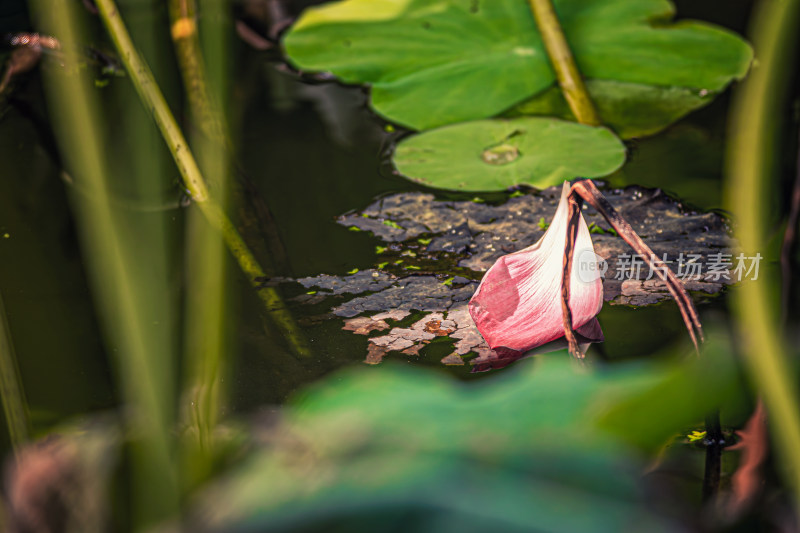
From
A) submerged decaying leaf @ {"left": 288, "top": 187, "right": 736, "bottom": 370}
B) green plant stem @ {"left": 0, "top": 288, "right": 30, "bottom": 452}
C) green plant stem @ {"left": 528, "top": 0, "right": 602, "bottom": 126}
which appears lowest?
submerged decaying leaf @ {"left": 288, "top": 187, "right": 736, "bottom": 370}

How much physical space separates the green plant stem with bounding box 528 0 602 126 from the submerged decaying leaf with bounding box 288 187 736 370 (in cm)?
28

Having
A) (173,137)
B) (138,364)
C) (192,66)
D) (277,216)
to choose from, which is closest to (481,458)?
(138,364)

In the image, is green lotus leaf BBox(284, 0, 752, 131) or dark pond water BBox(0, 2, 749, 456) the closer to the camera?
dark pond water BBox(0, 2, 749, 456)

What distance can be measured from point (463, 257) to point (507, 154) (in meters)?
0.27

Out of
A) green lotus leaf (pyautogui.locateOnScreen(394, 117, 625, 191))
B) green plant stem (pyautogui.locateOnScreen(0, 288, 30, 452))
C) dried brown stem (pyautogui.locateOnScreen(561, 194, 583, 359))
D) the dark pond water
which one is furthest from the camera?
green lotus leaf (pyautogui.locateOnScreen(394, 117, 625, 191))

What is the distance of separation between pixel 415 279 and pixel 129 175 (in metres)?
0.63

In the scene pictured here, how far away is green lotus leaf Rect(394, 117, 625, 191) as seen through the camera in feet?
3.48

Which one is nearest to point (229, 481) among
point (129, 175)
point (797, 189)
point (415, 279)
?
point (797, 189)

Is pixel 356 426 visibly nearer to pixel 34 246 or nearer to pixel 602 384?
pixel 602 384

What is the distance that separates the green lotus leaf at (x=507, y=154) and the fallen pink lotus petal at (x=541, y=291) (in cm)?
44

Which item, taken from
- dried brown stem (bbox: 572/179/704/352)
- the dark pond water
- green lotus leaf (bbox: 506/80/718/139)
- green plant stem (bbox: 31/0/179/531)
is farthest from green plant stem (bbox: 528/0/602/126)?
green plant stem (bbox: 31/0/179/531)

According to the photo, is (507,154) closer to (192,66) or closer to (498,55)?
(498,55)

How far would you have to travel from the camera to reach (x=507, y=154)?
1119 millimetres

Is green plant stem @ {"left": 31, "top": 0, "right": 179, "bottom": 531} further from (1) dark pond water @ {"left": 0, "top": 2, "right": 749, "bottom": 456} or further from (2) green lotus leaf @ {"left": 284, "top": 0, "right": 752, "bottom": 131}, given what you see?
(2) green lotus leaf @ {"left": 284, "top": 0, "right": 752, "bottom": 131}
